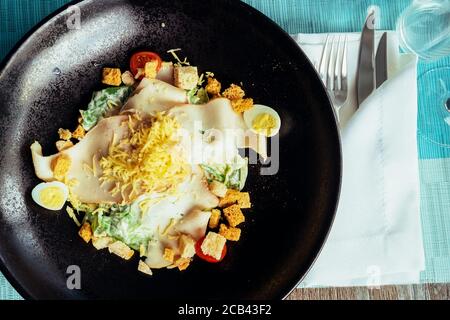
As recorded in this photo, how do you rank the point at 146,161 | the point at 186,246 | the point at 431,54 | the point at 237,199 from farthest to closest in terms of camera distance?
the point at 431,54
the point at 237,199
the point at 186,246
the point at 146,161

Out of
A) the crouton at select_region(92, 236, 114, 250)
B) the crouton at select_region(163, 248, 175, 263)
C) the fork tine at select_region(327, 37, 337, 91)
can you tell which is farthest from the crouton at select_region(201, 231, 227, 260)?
the fork tine at select_region(327, 37, 337, 91)

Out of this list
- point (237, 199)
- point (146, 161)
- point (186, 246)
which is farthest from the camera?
point (237, 199)

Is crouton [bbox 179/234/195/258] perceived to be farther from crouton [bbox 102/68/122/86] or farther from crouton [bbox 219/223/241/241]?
crouton [bbox 102/68/122/86]

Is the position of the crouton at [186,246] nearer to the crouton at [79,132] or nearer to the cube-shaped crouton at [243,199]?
the cube-shaped crouton at [243,199]

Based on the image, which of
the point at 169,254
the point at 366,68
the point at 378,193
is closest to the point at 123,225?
the point at 169,254

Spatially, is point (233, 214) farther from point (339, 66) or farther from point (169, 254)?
point (339, 66)
